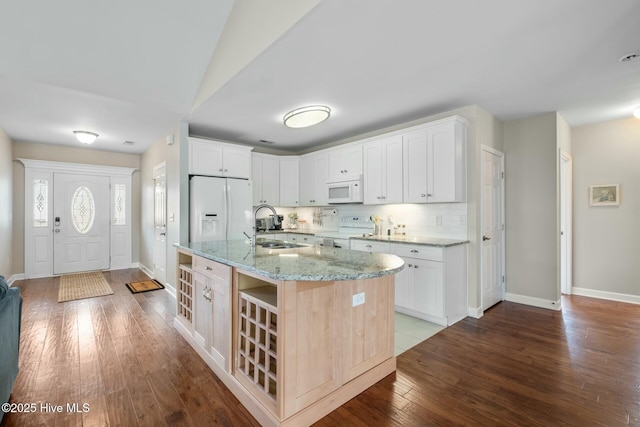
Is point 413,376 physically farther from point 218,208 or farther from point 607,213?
point 607,213

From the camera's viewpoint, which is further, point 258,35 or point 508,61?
point 508,61

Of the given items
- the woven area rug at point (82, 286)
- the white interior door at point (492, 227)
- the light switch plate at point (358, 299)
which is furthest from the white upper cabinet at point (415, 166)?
the woven area rug at point (82, 286)

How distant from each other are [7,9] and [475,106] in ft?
15.1

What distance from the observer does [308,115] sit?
3.20 metres

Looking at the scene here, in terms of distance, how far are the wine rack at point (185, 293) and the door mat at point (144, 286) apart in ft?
6.35

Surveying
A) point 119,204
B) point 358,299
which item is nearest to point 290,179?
point 119,204

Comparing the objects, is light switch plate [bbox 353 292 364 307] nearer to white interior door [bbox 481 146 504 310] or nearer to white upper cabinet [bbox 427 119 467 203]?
white upper cabinet [bbox 427 119 467 203]

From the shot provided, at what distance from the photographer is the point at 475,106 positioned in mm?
3555

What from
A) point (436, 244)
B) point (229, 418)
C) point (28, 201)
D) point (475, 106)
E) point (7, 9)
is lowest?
point (229, 418)

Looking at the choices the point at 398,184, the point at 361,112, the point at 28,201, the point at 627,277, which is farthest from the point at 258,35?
the point at 28,201

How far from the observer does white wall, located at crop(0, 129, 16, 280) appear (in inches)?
180

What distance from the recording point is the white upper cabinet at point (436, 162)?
3.48m

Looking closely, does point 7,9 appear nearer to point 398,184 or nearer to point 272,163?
point 272,163

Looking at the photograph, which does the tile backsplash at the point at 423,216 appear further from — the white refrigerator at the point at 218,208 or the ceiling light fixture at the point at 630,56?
the ceiling light fixture at the point at 630,56
